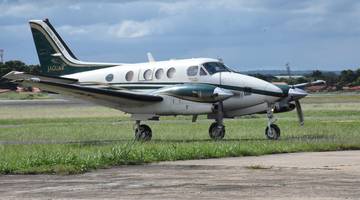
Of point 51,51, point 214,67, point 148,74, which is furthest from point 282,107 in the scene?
point 51,51

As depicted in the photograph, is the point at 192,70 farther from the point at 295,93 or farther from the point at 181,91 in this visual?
the point at 295,93

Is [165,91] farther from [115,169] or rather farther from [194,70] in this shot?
[115,169]

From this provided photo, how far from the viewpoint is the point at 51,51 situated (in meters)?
30.2

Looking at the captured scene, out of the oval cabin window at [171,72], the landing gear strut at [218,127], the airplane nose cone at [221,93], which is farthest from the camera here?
the oval cabin window at [171,72]

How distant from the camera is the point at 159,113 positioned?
85.4 feet

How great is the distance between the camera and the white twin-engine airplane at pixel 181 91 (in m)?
24.8

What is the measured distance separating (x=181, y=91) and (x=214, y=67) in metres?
1.45

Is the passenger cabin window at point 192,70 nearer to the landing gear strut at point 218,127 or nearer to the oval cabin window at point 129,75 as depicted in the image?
the landing gear strut at point 218,127

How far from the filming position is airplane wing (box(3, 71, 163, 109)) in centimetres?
2491

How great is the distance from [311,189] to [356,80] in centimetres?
13792

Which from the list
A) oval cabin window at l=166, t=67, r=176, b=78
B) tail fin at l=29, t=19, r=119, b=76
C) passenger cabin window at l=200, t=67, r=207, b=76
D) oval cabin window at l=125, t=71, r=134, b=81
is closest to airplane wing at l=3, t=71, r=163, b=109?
oval cabin window at l=125, t=71, r=134, b=81

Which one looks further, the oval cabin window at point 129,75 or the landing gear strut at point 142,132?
the oval cabin window at point 129,75

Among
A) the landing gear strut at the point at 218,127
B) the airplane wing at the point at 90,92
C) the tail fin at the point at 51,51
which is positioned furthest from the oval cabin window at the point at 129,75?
the landing gear strut at the point at 218,127

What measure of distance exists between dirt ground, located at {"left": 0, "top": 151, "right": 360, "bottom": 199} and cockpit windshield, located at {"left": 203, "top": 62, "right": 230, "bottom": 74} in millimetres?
9169
